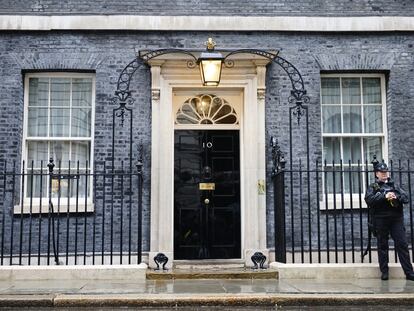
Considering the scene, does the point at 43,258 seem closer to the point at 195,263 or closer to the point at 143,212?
the point at 143,212

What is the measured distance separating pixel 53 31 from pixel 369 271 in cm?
672

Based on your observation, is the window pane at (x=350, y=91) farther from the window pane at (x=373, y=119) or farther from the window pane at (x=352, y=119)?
the window pane at (x=373, y=119)

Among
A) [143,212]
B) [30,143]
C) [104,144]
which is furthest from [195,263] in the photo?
[30,143]

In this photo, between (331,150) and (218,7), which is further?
(331,150)

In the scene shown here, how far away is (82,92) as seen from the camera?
408 inches

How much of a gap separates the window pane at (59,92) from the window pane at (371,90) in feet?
17.8

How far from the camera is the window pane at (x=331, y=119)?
1048 cm

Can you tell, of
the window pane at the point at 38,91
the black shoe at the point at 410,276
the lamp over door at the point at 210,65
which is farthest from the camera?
the window pane at the point at 38,91

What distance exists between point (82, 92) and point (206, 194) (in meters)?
2.90

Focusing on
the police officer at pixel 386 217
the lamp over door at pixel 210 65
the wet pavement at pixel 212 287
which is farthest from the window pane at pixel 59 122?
the police officer at pixel 386 217

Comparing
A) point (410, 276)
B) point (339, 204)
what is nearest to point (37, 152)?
point (339, 204)

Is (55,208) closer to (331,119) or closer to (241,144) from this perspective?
(241,144)

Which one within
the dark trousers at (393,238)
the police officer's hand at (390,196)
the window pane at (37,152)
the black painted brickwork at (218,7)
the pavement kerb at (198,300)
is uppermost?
the black painted brickwork at (218,7)

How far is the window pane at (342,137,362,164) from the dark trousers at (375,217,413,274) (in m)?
2.12
